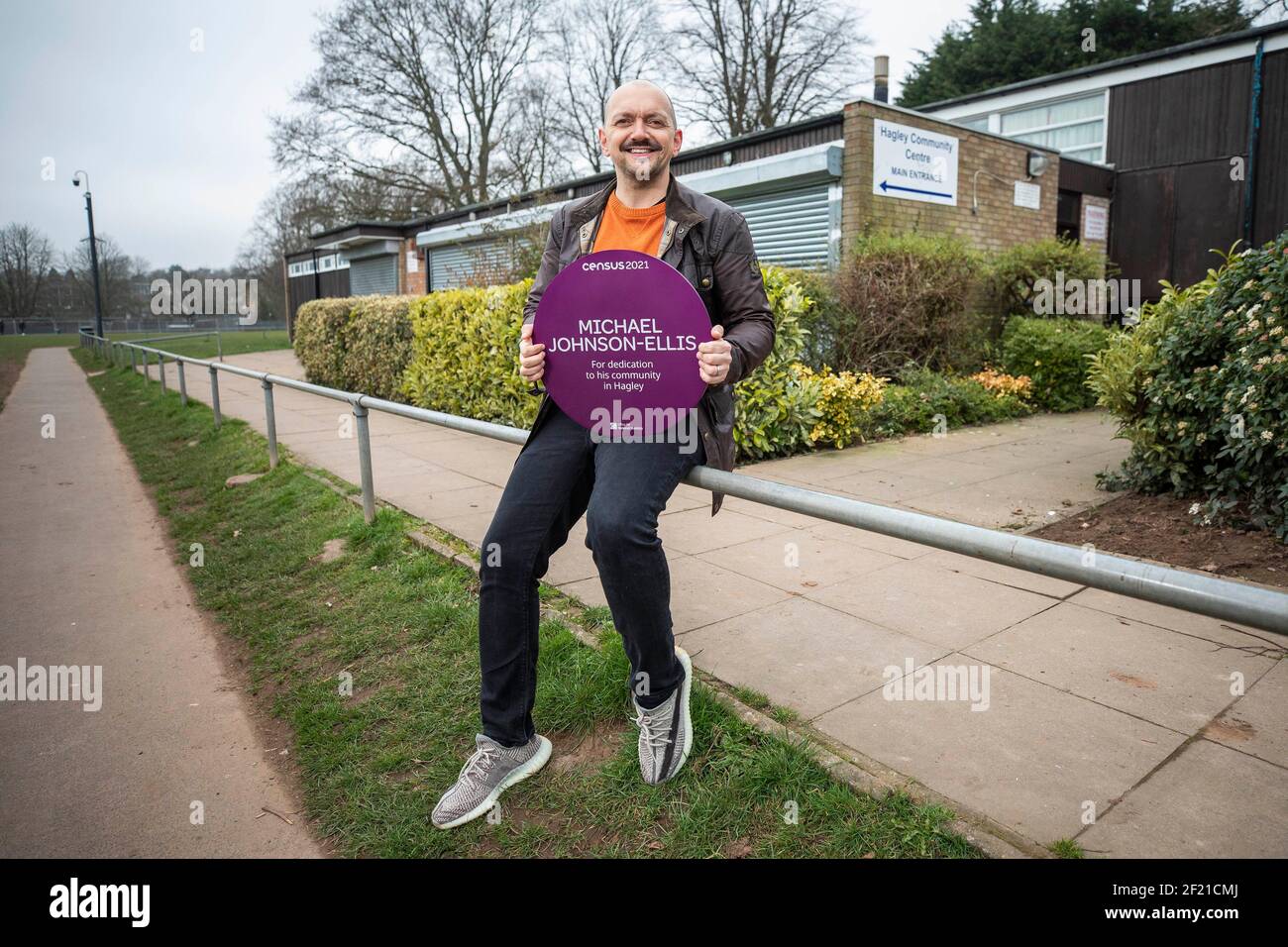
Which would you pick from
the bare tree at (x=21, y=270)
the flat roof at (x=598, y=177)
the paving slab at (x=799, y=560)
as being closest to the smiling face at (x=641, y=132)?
the paving slab at (x=799, y=560)

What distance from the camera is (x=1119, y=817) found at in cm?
230

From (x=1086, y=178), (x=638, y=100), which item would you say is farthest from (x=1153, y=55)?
(x=638, y=100)

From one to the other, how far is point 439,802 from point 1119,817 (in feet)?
6.27

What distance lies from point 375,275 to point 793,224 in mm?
17337

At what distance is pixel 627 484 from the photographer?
2359 mm

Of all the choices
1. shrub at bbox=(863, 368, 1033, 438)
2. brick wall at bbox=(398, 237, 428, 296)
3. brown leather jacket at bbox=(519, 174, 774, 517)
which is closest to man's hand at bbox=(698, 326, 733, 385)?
brown leather jacket at bbox=(519, 174, 774, 517)

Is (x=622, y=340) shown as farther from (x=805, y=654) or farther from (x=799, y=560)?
(x=799, y=560)

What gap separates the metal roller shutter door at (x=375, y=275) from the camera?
24.8 metres

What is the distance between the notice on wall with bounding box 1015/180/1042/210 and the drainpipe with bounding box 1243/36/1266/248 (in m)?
4.81

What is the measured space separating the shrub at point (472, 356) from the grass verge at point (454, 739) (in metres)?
3.79

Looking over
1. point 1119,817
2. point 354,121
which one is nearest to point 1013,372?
point 1119,817

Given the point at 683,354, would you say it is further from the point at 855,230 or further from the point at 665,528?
the point at 855,230

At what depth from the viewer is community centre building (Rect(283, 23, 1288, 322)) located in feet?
38.3
